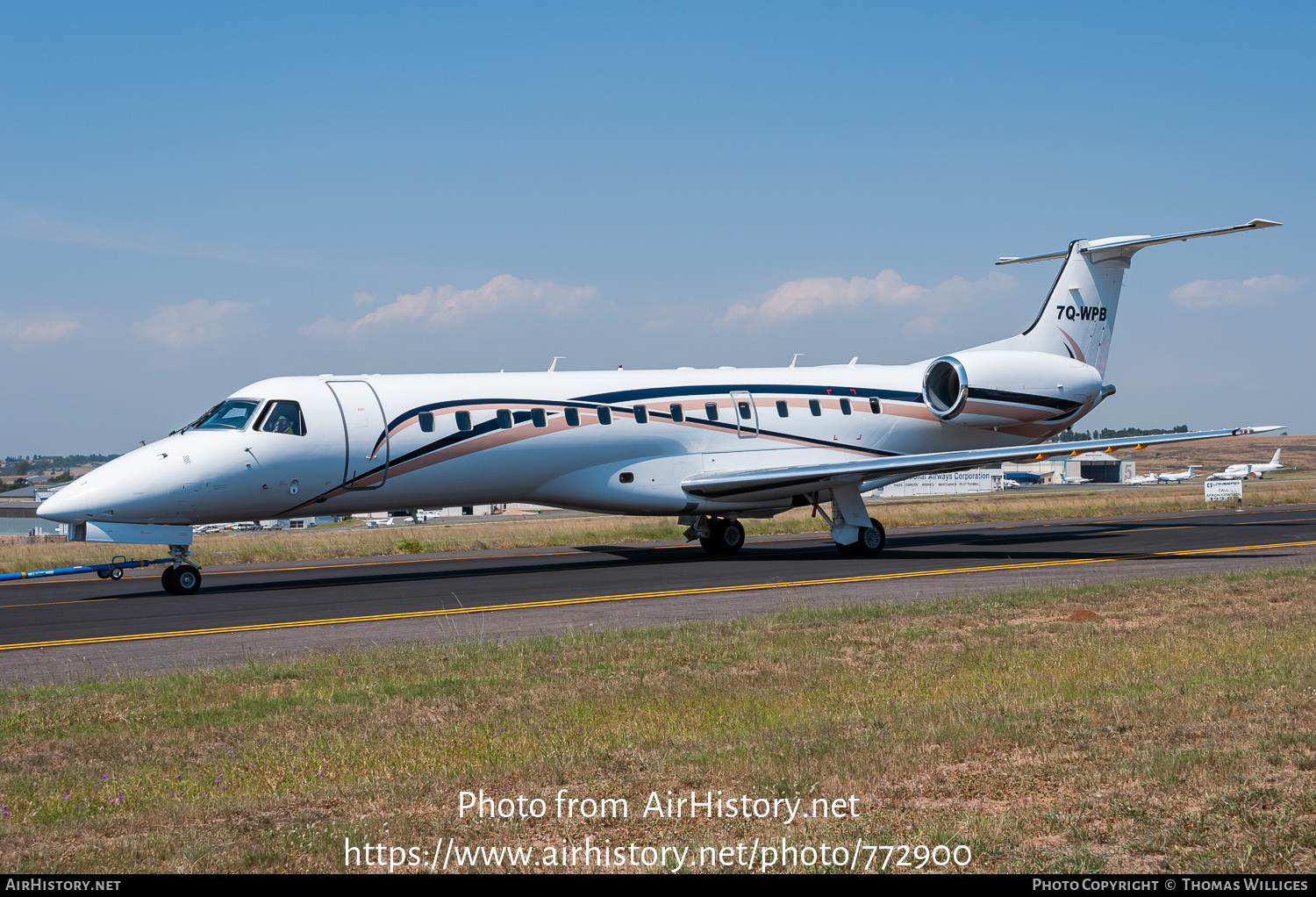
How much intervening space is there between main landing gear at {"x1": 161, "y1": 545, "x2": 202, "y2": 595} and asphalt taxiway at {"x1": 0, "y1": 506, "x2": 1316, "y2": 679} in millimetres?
284

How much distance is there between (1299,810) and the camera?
5887 millimetres

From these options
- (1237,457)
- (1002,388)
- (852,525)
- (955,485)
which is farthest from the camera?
(1237,457)

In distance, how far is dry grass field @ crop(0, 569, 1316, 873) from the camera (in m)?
5.79

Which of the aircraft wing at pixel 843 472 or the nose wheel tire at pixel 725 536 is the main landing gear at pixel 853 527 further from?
the nose wheel tire at pixel 725 536

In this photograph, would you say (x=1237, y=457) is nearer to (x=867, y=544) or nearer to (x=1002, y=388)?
(x=1002, y=388)

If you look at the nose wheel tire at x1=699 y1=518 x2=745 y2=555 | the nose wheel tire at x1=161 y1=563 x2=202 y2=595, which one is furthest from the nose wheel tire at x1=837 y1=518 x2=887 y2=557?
the nose wheel tire at x1=161 y1=563 x2=202 y2=595

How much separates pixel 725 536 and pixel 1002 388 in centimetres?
813

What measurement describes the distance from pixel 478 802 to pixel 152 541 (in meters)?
15.1

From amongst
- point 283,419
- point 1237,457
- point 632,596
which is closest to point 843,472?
point 632,596

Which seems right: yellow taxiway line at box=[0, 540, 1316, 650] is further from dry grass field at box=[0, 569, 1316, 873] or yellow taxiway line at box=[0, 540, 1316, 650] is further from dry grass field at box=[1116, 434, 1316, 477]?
dry grass field at box=[1116, 434, 1316, 477]

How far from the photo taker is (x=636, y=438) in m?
24.7
